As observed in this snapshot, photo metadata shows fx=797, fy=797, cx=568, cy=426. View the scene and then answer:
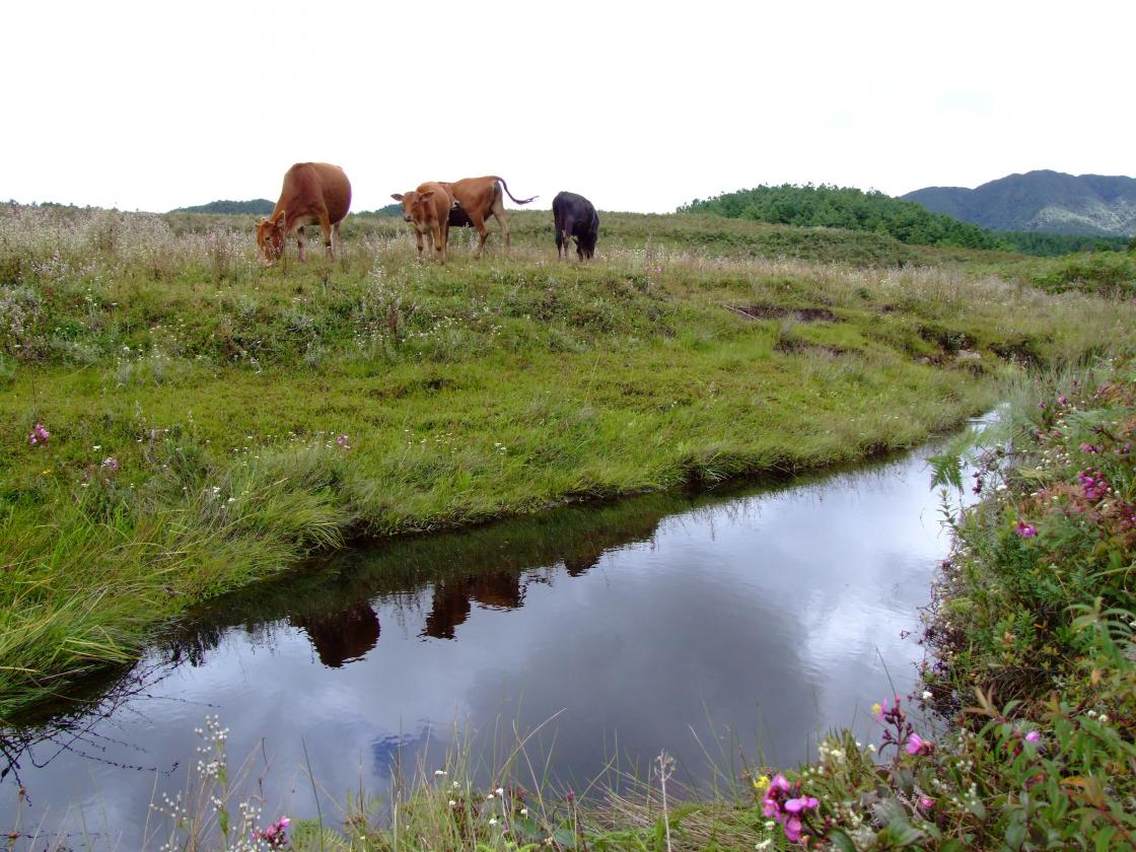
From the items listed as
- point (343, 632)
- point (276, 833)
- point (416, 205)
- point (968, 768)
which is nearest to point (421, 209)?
point (416, 205)

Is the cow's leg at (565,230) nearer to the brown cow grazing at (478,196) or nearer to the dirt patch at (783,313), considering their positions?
the brown cow grazing at (478,196)

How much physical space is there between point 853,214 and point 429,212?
5068cm

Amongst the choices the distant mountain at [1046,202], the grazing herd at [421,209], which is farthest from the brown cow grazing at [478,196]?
the distant mountain at [1046,202]

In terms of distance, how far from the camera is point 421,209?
529 inches

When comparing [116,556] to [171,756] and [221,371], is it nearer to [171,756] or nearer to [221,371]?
[171,756]

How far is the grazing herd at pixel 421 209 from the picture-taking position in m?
12.0

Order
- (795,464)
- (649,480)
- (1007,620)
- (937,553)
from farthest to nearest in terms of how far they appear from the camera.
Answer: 1. (795,464)
2. (649,480)
3. (937,553)
4. (1007,620)

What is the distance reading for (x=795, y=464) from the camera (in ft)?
29.9

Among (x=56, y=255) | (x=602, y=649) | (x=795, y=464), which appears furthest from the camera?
(x=56, y=255)

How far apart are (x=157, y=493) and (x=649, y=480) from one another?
14.7 ft

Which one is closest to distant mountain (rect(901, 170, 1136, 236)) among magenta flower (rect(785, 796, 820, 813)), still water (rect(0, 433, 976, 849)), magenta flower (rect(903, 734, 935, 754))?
still water (rect(0, 433, 976, 849))

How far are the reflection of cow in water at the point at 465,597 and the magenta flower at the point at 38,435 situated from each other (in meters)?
3.44

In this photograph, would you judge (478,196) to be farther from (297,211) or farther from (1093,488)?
(1093,488)

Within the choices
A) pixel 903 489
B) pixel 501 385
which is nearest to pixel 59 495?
pixel 501 385
